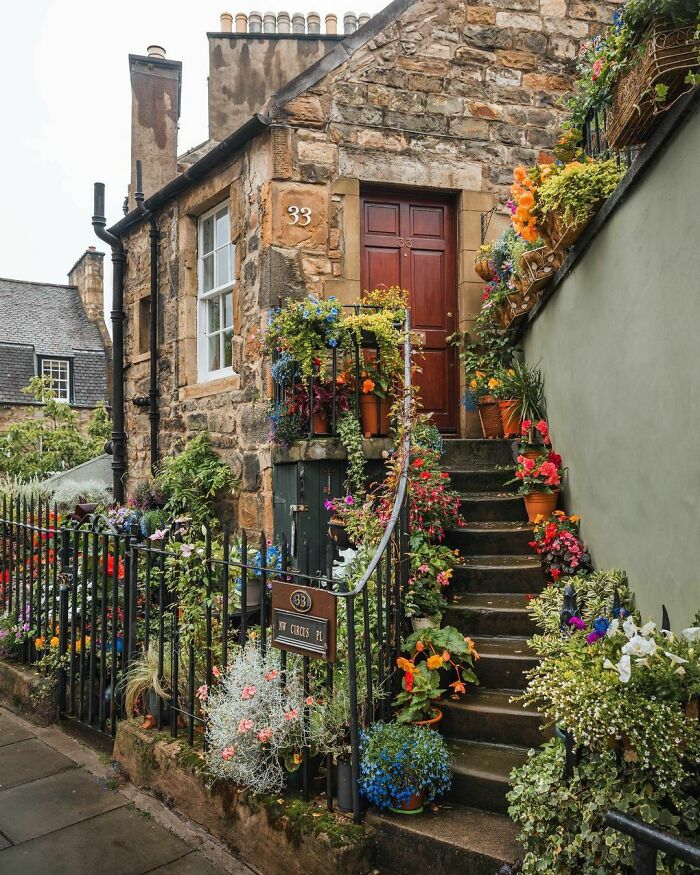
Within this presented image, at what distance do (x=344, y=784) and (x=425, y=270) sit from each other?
515 cm

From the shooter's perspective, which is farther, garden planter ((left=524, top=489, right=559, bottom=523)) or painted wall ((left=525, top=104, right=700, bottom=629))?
garden planter ((left=524, top=489, right=559, bottom=523))

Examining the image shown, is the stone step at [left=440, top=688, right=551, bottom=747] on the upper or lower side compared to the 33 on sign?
lower

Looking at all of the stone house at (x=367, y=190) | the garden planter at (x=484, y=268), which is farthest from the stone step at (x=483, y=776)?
the garden planter at (x=484, y=268)

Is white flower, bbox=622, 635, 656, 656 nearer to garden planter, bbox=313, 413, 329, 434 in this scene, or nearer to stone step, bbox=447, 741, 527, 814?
stone step, bbox=447, 741, 527, 814

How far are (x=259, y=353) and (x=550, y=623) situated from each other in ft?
12.7

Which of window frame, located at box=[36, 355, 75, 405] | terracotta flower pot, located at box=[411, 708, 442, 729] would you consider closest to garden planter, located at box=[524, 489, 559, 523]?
terracotta flower pot, located at box=[411, 708, 442, 729]

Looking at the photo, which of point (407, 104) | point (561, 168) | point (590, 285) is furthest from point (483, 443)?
point (407, 104)

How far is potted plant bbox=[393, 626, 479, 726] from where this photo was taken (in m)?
3.58

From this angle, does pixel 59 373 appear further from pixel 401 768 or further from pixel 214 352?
pixel 401 768

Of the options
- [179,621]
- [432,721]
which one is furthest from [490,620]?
[179,621]

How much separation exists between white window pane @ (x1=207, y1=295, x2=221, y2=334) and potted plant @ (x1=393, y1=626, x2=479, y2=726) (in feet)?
16.1

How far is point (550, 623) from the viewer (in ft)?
12.1

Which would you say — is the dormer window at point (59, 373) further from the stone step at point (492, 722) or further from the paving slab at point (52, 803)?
the stone step at point (492, 722)

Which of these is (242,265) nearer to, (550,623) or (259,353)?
(259,353)
